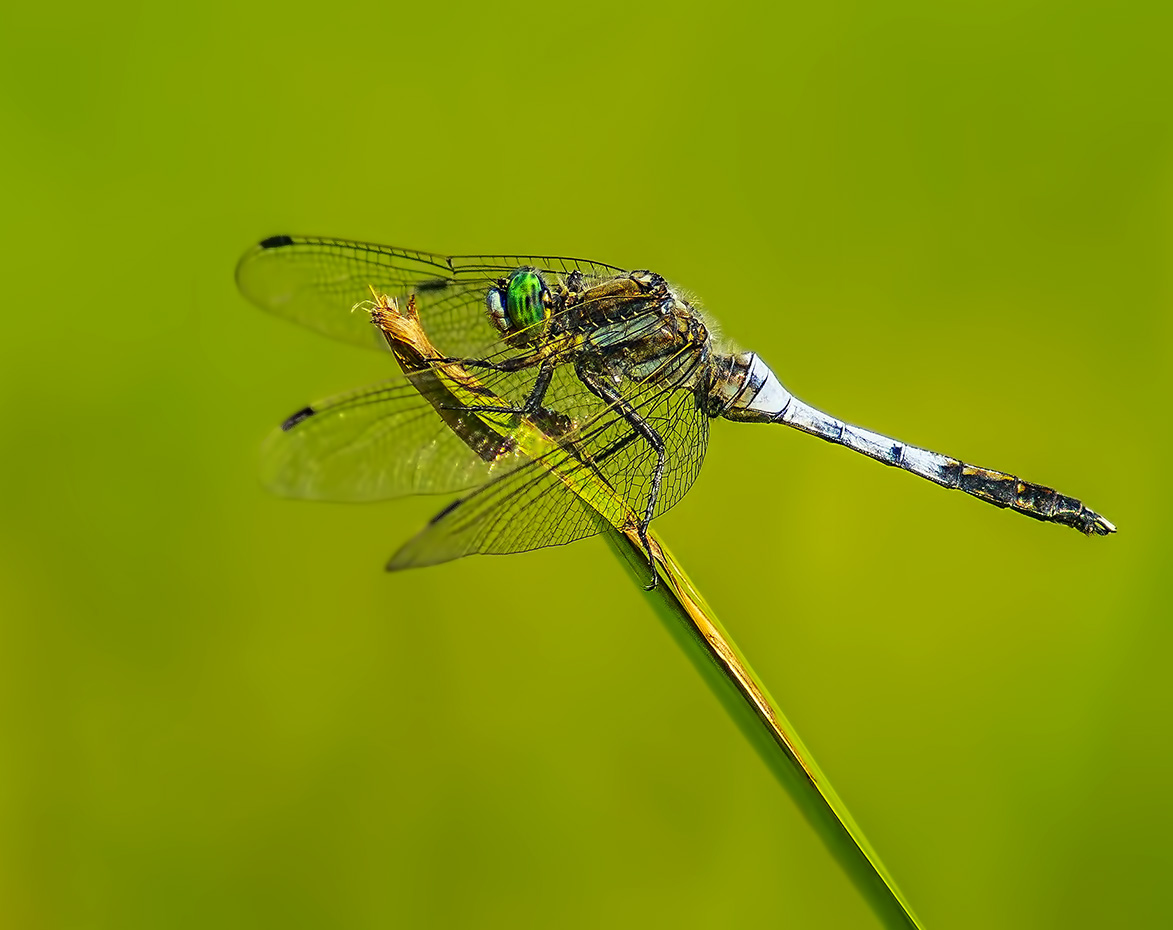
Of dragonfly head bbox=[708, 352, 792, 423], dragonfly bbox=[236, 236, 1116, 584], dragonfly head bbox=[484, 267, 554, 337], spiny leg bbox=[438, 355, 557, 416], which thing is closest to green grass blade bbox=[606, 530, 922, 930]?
dragonfly bbox=[236, 236, 1116, 584]

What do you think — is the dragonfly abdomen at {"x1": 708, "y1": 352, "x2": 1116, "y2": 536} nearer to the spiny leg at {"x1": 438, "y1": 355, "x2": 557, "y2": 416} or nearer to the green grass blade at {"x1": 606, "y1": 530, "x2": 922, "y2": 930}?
the spiny leg at {"x1": 438, "y1": 355, "x2": 557, "y2": 416}

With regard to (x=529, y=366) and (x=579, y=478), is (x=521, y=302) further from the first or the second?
(x=579, y=478)

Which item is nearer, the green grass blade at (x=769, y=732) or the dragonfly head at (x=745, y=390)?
the green grass blade at (x=769, y=732)

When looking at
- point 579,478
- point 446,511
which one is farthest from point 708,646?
point 446,511

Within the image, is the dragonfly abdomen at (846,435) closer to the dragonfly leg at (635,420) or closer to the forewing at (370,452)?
the dragonfly leg at (635,420)

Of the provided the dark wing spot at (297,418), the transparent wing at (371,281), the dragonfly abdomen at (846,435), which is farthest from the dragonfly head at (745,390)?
the dark wing spot at (297,418)

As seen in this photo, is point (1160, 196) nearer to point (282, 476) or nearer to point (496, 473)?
point (496, 473)
